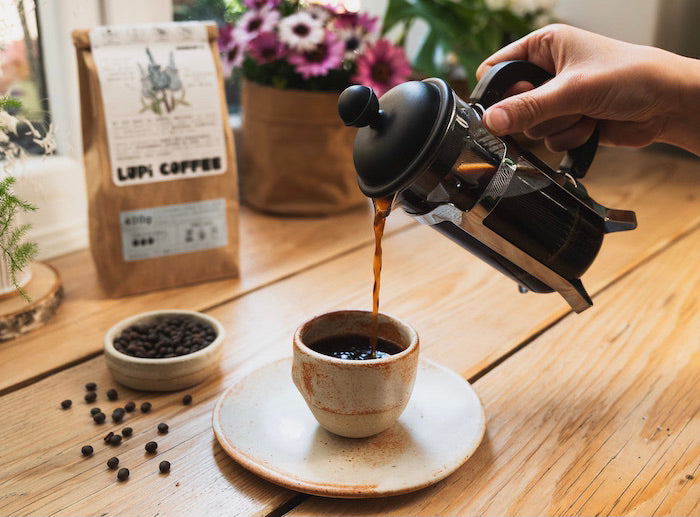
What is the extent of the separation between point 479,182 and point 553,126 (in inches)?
14.4

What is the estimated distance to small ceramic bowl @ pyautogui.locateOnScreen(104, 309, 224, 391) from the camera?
36.4 inches

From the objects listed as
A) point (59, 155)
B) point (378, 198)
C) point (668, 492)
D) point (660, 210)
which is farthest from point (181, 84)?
point (660, 210)

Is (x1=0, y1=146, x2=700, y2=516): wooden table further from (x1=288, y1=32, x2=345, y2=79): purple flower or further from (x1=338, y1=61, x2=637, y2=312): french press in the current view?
(x1=288, y1=32, x2=345, y2=79): purple flower

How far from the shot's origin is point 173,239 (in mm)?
1222

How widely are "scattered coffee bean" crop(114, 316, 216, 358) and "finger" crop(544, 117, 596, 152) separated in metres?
0.57

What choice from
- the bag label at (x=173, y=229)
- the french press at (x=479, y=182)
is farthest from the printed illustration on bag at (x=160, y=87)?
the french press at (x=479, y=182)

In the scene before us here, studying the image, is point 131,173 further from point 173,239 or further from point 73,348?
point 73,348

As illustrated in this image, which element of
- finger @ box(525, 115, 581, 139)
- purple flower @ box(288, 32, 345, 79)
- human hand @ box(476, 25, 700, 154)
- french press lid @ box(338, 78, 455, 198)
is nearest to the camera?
french press lid @ box(338, 78, 455, 198)

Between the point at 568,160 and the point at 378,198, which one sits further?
the point at 568,160

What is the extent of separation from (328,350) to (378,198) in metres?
0.18

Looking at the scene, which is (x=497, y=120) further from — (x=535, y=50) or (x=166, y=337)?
(x=166, y=337)

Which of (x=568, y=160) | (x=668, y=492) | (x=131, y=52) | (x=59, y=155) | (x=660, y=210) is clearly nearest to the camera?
(x=668, y=492)

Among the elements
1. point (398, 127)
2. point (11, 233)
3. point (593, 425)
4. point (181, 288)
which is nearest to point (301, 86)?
point (181, 288)

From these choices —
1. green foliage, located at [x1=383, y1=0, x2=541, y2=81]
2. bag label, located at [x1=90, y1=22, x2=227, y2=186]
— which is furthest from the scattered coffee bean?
green foliage, located at [x1=383, y1=0, x2=541, y2=81]
